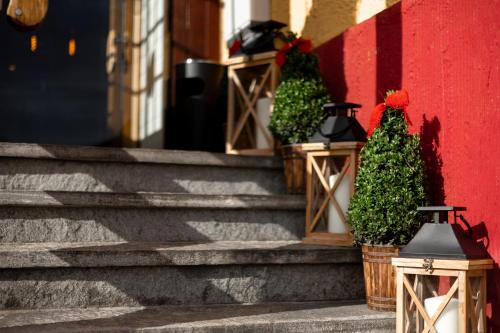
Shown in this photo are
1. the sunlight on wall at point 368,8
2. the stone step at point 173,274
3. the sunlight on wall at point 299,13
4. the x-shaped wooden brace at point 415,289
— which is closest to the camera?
the x-shaped wooden brace at point 415,289

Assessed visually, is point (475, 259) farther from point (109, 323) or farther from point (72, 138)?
point (72, 138)

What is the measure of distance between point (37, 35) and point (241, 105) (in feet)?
6.56

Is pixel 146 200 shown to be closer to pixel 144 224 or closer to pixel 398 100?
pixel 144 224

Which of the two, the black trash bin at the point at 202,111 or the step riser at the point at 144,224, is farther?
the black trash bin at the point at 202,111

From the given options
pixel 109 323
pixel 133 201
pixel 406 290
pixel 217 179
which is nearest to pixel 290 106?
pixel 217 179

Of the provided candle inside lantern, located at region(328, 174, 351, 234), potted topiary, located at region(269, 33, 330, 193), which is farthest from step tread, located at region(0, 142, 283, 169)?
candle inside lantern, located at region(328, 174, 351, 234)

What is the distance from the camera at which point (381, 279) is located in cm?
215

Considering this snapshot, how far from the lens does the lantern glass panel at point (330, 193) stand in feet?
8.38

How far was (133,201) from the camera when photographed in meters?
2.41

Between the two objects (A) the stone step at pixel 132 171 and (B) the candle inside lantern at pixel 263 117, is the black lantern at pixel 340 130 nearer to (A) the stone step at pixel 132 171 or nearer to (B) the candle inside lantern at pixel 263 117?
(A) the stone step at pixel 132 171

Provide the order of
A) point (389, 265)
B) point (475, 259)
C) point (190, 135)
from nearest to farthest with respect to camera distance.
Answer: point (475, 259) → point (389, 265) → point (190, 135)

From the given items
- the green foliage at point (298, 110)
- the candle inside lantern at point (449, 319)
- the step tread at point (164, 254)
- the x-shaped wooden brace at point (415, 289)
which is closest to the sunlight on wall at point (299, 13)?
the green foliage at point (298, 110)

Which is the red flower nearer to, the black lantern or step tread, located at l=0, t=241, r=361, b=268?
the black lantern

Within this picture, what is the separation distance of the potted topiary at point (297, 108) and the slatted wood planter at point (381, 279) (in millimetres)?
728
